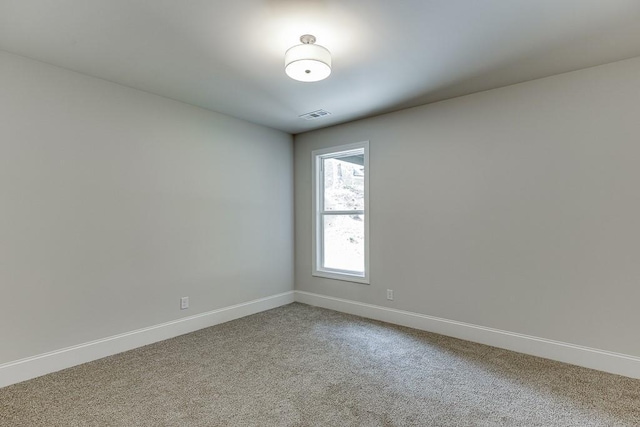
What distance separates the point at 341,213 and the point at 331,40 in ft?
8.22

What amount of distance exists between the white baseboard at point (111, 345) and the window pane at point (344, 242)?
3.90 feet

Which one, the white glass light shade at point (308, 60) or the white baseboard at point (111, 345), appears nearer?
the white glass light shade at point (308, 60)

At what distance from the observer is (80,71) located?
111 inches

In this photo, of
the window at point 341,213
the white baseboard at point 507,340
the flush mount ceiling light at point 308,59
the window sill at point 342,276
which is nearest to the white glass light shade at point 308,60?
the flush mount ceiling light at point 308,59

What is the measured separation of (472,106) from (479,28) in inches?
49.5

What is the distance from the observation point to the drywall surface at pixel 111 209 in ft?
8.32

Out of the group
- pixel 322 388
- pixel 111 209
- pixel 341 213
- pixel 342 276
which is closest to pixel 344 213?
pixel 341 213

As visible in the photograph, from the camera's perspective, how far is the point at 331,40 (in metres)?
2.33

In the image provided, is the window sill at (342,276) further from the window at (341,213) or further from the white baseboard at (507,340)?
the white baseboard at (507,340)

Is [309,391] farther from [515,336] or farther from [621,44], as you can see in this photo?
[621,44]

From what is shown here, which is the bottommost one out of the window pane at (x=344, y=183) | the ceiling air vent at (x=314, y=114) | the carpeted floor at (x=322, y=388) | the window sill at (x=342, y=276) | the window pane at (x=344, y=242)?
the carpeted floor at (x=322, y=388)

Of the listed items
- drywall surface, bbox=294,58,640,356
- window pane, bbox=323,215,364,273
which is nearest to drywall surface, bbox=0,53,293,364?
window pane, bbox=323,215,364,273

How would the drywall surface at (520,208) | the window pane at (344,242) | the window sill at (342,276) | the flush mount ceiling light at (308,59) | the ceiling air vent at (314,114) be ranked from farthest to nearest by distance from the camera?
the window pane at (344,242), the window sill at (342,276), the ceiling air vent at (314,114), the drywall surface at (520,208), the flush mount ceiling light at (308,59)

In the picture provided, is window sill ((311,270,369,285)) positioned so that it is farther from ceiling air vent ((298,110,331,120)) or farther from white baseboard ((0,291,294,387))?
ceiling air vent ((298,110,331,120))
